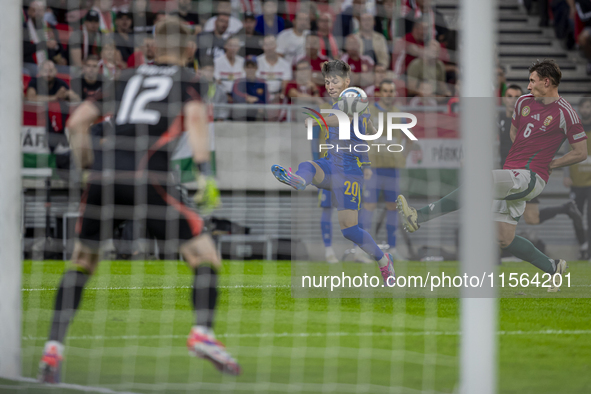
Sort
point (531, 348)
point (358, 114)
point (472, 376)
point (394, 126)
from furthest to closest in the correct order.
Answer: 1. point (394, 126)
2. point (358, 114)
3. point (531, 348)
4. point (472, 376)

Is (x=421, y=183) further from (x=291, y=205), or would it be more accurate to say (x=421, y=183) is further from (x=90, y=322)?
(x=90, y=322)

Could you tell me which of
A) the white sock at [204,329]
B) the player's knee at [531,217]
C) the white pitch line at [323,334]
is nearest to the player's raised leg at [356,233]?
the white pitch line at [323,334]

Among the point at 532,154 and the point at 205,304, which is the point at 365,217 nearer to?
the point at 532,154

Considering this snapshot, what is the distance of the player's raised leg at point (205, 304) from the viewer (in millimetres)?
3289

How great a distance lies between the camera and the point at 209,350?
3283 mm

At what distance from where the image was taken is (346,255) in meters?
9.37

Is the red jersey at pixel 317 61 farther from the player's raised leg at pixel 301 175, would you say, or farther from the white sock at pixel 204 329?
the white sock at pixel 204 329

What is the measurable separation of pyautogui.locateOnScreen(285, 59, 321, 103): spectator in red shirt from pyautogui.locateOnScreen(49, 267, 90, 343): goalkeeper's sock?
599 centimetres

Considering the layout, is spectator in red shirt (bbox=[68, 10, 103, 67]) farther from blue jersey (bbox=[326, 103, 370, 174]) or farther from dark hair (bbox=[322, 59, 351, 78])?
blue jersey (bbox=[326, 103, 370, 174])

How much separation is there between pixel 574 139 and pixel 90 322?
4130 millimetres

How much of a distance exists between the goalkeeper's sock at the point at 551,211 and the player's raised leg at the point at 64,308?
25.3 feet

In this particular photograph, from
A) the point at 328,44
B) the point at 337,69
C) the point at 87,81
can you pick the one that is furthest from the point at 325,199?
the point at 87,81

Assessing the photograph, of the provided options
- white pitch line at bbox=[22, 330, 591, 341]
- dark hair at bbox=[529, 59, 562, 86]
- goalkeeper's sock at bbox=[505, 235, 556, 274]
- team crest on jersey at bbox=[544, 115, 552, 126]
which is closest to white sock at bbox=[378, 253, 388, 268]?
goalkeeper's sock at bbox=[505, 235, 556, 274]

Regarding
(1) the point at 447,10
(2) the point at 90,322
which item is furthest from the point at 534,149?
(1) the point at 447,10
